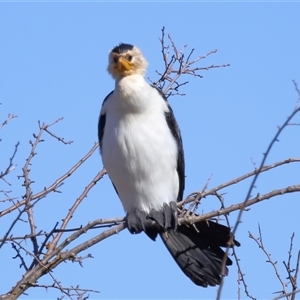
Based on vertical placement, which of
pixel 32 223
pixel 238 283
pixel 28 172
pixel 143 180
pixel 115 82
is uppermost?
pixel 115 82

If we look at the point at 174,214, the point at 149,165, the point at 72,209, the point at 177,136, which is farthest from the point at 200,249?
the point at 72,209

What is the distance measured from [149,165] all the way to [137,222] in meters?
0.37

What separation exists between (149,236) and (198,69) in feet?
3.90

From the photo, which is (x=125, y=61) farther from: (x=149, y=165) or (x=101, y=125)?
(x=149, y=165)

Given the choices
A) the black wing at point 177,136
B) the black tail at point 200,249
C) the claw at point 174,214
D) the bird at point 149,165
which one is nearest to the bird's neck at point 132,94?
the bird at point 149,165

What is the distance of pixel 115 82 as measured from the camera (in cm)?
454

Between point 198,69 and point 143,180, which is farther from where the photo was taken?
point 198,69

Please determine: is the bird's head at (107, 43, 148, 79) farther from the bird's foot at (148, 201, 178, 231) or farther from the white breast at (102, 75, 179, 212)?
the bird's foot at (148, 201, 178, 231)

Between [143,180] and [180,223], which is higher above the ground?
[143,180]

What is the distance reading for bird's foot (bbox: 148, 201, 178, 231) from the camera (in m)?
4.32

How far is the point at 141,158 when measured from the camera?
4.27 meters

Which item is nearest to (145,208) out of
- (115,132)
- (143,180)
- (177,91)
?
(143,180)

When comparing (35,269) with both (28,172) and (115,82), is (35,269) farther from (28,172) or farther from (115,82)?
(115,82)

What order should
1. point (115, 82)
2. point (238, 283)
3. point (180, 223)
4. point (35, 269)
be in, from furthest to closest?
point (115, 82)
point (180, 223)
point (238, 283)
point (35, 269)
